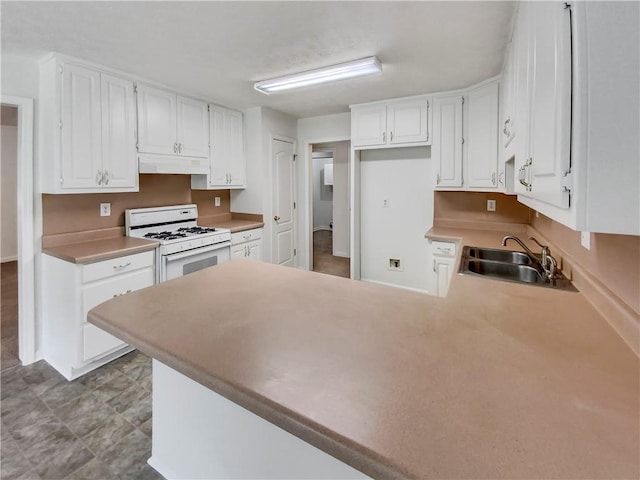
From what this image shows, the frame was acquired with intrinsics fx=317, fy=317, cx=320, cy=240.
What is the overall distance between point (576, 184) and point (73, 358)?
3183mm

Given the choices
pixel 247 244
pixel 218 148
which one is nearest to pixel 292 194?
pixel 247 244

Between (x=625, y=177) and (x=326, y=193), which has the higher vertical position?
(x=326, y=193)

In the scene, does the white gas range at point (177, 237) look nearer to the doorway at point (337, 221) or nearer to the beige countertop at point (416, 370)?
the beige countertop at point (416, 370)

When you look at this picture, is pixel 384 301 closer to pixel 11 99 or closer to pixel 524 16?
pixel 524 16

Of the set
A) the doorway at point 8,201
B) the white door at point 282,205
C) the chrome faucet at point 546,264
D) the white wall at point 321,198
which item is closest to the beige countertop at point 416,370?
the chrome faucet at point 546,264

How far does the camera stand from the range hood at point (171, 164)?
303 cm

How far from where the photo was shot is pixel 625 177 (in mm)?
641

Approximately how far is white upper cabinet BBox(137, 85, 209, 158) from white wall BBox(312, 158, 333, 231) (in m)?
5.61

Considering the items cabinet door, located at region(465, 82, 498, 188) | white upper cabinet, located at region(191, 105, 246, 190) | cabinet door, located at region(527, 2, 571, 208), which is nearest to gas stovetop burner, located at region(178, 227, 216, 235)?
white upper cabinet, located at region(191, 105, 246, 190)

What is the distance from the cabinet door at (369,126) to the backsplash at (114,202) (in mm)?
2068

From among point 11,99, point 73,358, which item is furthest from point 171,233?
point 11,99

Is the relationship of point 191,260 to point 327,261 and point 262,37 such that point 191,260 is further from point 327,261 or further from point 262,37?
point 327,261

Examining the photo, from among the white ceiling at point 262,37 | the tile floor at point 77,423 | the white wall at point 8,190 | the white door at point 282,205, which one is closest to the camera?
the tile floor at point 77,423

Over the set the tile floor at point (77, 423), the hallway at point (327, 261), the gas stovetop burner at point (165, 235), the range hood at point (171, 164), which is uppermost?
the range hood at point (171, 164)
